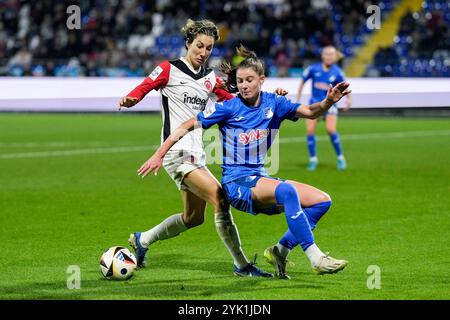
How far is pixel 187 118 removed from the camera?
7910mm

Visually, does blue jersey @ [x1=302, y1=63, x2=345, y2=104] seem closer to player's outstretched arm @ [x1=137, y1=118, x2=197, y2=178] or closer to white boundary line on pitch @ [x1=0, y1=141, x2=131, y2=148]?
white boundary line on pitch @ [x1=0, y1=141, x2=131, y2=148]

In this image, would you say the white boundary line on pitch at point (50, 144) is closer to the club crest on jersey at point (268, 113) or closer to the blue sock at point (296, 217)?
the club crest on jersey at point (268, 113)

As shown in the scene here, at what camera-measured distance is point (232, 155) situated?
7301mm

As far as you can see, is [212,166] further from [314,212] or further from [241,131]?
[314,212]

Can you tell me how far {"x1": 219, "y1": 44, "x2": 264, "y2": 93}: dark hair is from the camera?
287 inches

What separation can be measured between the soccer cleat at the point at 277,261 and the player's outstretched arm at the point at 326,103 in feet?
3.51

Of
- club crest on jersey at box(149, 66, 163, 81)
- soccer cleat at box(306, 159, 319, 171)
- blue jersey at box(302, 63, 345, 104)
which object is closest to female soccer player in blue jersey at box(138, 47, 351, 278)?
club crest on jersey at box(149, 66, 163, 81)

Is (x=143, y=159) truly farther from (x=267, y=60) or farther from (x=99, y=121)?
(x=267, y=60)

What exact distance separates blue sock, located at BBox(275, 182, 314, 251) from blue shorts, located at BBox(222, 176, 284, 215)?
231mm

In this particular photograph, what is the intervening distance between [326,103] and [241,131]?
2.30ft

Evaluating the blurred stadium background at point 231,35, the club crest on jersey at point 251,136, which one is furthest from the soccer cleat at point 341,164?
the blurred stadium background at point 231,35

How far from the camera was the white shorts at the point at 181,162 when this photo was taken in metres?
7.72
